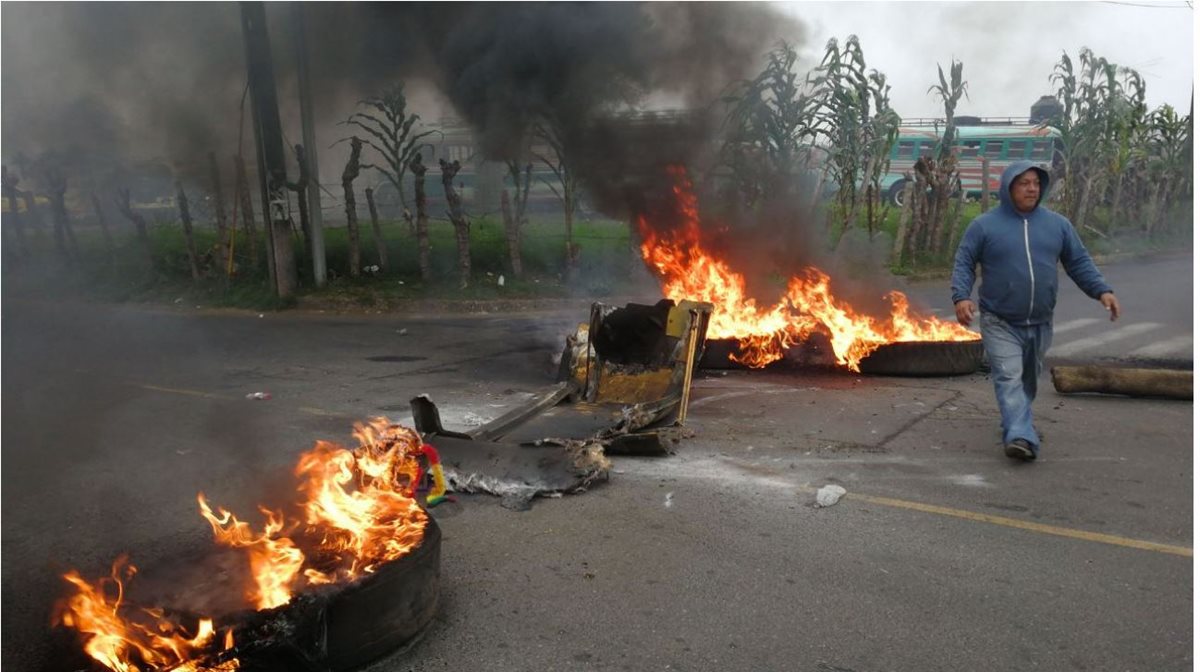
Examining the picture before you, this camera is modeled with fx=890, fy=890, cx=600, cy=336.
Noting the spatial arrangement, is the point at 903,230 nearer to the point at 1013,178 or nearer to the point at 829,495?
the point at 1013,178

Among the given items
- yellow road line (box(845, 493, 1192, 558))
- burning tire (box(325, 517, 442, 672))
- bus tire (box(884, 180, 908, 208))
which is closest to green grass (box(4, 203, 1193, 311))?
bus tire (box(884, 180, 908, 208))

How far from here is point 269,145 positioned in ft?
39.5

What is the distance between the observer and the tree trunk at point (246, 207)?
522 inches

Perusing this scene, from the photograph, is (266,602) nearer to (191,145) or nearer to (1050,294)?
(1050,294)

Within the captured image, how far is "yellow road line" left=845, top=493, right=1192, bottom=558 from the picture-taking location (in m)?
3.63

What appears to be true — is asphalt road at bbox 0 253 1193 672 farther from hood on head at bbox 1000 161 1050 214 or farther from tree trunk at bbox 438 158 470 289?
tree trunk at bbox 438 158 470 289

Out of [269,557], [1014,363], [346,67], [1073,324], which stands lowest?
[1073,324]

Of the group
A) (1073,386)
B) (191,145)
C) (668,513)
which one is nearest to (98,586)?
(668,513)

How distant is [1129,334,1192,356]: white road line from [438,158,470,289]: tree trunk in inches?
332

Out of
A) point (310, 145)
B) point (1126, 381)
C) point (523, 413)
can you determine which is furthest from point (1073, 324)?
point (310, 145)

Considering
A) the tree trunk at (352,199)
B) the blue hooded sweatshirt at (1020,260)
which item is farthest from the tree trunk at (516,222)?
the blue hooded sweatshirt at (1020,260)

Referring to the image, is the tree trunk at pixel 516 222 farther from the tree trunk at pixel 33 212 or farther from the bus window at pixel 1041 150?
the bus window at pixel 1041 150

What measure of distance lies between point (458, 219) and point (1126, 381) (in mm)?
8906

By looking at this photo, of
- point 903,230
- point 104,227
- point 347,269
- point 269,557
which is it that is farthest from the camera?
point 104,227
